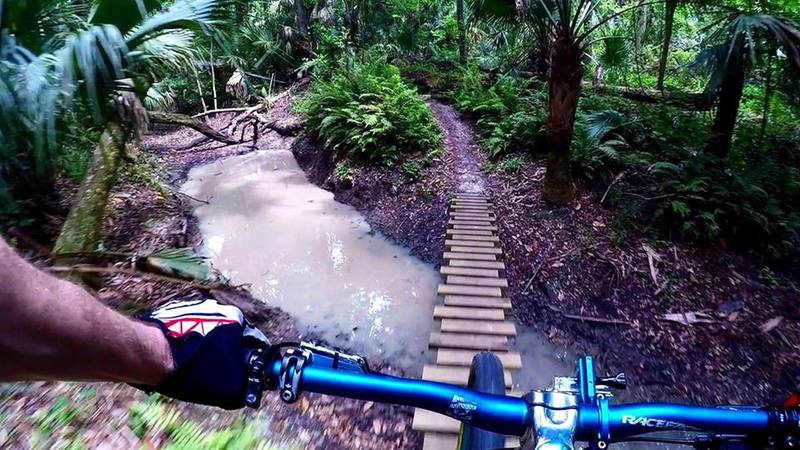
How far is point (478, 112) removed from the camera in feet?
31.0

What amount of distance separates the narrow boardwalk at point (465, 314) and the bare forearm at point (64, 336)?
205cm

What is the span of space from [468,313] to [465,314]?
0.03 meters

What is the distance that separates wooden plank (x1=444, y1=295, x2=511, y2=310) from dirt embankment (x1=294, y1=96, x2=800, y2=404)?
0.68m

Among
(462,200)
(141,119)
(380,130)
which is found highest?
(141,119)

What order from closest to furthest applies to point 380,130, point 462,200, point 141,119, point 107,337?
point 107,337 < point 141,119 < point 462,200 < point 380,130

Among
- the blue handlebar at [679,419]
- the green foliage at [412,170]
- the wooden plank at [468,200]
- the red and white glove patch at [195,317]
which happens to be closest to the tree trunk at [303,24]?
the green foliage at [412,170]

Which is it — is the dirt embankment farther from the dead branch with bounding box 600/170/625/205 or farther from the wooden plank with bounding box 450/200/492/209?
the wooden plank with bounding box 450/200/492/209

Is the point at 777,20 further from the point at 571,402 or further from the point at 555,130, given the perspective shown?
the point at 571,402

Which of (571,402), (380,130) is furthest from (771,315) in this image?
(380,130)

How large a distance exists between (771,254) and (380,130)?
5908 mm

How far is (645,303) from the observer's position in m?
4.16

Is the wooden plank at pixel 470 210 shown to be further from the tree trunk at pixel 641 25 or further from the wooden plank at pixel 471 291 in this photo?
the tree trunk at pixel 641 25

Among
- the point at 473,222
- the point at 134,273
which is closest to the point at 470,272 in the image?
the point at 473,222

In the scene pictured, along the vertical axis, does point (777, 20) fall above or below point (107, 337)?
above
